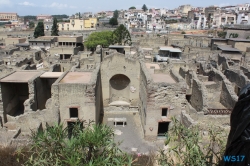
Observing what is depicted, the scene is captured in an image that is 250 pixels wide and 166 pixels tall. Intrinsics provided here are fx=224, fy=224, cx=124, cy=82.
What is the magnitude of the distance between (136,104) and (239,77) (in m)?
11.5

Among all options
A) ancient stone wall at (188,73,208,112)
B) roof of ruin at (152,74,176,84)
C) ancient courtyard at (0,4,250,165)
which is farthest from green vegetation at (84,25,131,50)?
ancient stone wall at (188,73,208,112)

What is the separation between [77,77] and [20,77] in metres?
5.74

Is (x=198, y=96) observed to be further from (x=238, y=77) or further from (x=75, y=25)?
(x=75, y=25)

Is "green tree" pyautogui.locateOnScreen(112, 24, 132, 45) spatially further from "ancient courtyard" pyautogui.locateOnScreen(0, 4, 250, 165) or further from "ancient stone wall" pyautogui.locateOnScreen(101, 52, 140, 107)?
"ancient stone wall" pyautogui.locateOnScreen(101, 52, 140, 107)

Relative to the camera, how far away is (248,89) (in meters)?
4.29

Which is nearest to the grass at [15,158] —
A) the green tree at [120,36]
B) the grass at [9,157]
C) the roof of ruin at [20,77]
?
the grass at [9,157]

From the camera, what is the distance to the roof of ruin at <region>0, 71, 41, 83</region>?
20.3 meters

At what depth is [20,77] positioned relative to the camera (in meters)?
21.5

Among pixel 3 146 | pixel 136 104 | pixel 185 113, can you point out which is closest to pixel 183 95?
pixel 185 113

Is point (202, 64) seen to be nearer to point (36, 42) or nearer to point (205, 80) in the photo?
point (205, 80)

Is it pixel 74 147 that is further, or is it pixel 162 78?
pixel 162 78

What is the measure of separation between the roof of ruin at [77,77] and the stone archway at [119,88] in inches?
189

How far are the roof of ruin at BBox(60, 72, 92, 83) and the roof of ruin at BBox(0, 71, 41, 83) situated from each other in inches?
145

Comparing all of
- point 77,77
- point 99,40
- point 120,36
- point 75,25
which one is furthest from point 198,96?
point 75,25
